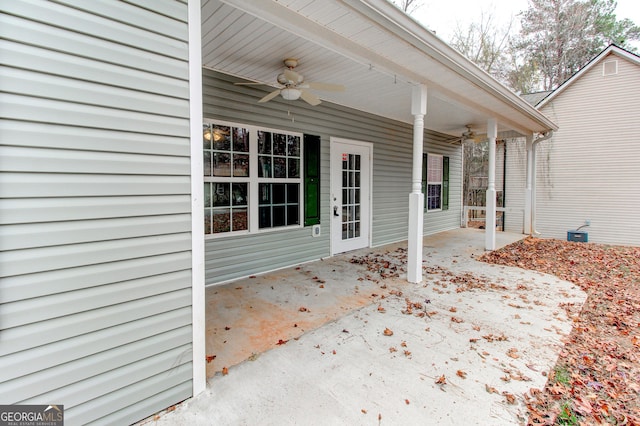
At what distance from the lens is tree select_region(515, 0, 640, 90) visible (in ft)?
44.2

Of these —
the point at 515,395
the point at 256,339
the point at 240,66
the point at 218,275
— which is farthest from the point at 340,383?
the point at 240,66

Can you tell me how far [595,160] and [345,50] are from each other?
8.81m

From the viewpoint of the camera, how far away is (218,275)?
12.9 feet

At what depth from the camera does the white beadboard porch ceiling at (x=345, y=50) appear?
2451 mm

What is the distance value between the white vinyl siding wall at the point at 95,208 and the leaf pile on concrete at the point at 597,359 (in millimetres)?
2180

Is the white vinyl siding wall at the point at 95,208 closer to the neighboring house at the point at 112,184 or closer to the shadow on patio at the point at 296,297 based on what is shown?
the neighboring house at the point at 112,184

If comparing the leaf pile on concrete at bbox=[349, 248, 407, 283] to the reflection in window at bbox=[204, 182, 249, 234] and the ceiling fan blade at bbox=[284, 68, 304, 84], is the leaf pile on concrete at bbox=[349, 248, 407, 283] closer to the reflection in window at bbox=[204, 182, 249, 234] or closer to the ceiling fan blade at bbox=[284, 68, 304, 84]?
the reflection in window at bbox=[204, 182, 249, 234]

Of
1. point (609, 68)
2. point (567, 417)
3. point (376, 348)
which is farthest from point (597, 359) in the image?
point (609, 68)

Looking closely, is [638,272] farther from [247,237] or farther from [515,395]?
[247,237]

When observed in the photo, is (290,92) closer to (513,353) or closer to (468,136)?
(513,353)

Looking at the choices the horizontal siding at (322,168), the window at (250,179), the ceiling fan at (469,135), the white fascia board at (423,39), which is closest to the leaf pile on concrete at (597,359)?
the horizontal siding at (322,168)

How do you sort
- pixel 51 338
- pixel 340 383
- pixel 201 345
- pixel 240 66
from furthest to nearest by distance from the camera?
1. pixel 240 66
2. pixel 340 383
3. pixel 201 345
4. pixel 51 338

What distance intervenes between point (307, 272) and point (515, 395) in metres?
2.98

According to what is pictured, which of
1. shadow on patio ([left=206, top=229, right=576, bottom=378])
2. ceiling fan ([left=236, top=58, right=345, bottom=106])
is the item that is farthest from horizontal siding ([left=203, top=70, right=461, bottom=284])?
ceiling fan ([left=236, top=58, right=345, bottom=106])
